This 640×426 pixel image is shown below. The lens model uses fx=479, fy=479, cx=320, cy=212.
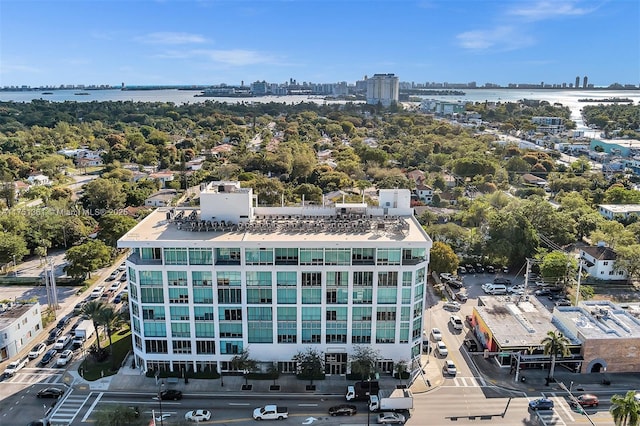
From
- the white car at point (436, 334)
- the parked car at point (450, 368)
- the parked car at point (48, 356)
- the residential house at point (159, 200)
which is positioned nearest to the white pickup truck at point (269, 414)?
the parked car at point (450, 368)

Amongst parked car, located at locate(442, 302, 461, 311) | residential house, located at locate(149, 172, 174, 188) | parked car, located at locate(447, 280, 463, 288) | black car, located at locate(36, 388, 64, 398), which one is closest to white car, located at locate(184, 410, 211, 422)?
black car, located at locate(36, 388, 64, 398)

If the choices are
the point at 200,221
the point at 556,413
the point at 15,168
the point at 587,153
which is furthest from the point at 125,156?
the point at 587,153

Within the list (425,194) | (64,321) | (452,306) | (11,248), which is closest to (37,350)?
(64,321)

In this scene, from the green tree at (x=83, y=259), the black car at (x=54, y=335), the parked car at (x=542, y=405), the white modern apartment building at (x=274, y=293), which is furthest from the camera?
the green tree at (x=83, y=259)

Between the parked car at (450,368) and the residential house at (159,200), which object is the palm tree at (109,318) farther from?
the residential house at (159,200)

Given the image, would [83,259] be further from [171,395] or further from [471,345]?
[471,345]

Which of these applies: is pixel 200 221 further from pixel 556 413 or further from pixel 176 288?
pixel 556 413
